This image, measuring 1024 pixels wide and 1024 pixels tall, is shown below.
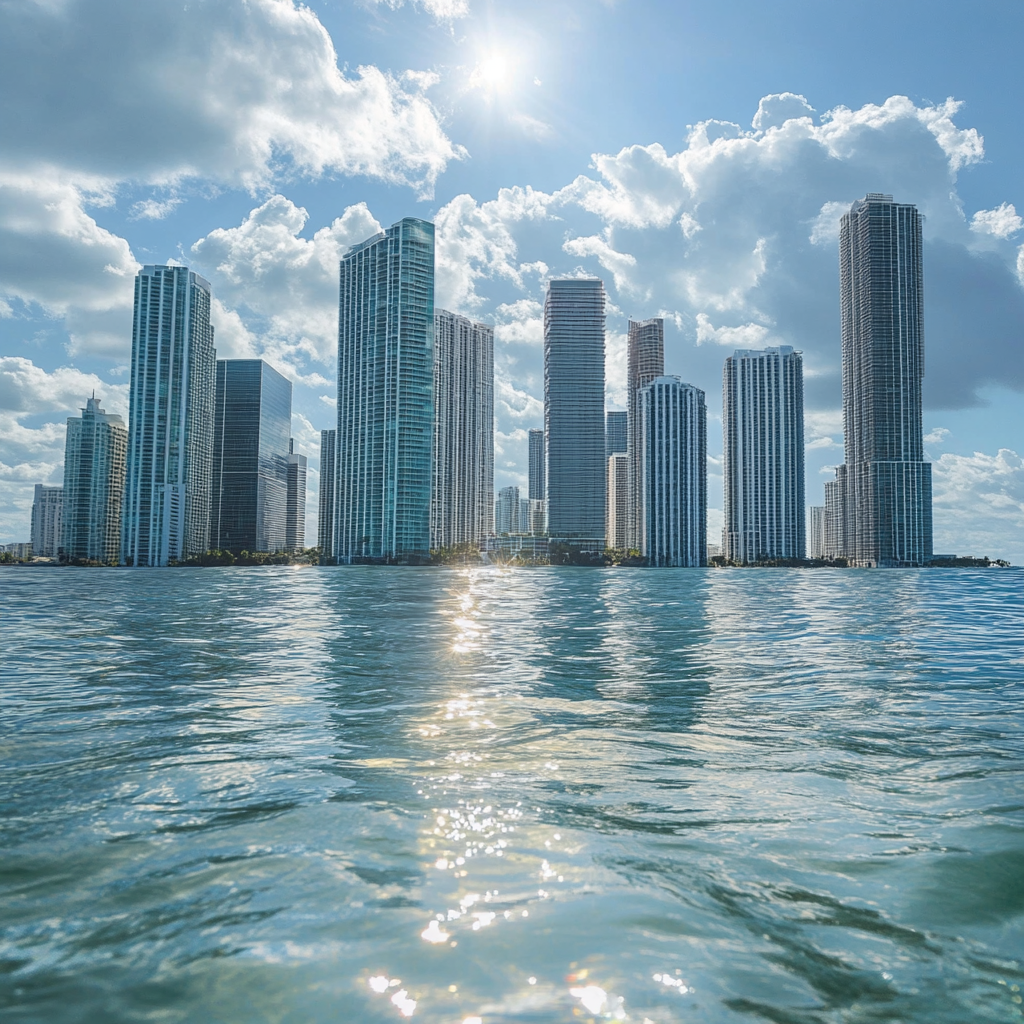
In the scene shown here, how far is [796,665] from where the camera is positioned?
72.4 ft

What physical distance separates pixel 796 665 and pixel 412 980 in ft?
64.7

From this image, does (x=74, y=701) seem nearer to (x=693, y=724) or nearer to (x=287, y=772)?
(x=287, y=772)

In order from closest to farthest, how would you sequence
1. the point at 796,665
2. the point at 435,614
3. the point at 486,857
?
the point at 486,857, the point at 796,665, the point at 435,614

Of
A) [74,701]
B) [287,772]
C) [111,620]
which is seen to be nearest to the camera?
[287,772]

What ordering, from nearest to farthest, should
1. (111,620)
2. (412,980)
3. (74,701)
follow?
(412,980) → (74,701) → (111,620)

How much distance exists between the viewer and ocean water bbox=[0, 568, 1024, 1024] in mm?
4797

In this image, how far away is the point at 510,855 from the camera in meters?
6.85

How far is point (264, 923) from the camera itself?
5617mm

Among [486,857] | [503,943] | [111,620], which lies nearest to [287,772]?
[486,857]

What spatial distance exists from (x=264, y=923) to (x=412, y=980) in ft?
4.89

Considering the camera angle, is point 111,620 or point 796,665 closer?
point 796,665

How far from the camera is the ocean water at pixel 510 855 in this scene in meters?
4.80

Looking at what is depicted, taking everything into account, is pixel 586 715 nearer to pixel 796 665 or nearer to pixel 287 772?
pixel 287 772

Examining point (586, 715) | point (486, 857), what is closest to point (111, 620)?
point (586, 715)
